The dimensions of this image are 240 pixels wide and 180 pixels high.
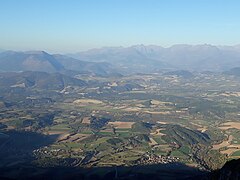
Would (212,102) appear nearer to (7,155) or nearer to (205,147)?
(205,147)

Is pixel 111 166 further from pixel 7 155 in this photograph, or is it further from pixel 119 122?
pixel 119 122

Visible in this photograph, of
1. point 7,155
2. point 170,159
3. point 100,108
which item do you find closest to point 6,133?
point 7,155

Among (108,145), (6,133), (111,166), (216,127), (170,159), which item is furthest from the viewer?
(216,127)

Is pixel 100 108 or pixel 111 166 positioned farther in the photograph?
pixel 100 108

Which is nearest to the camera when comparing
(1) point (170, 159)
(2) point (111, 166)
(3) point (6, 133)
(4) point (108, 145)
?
(2) point (111, 166)

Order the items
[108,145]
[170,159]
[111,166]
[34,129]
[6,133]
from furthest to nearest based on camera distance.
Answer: [34,129], [6,133], [108,145], [170,159], [111,166]

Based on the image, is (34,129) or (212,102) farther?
(212,102)

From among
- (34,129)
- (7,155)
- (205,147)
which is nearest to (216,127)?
(205,147)

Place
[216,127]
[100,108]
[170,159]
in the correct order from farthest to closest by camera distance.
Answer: [100,108] < [216,127] < [170,159]

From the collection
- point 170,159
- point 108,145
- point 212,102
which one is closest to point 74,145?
point 108,145
